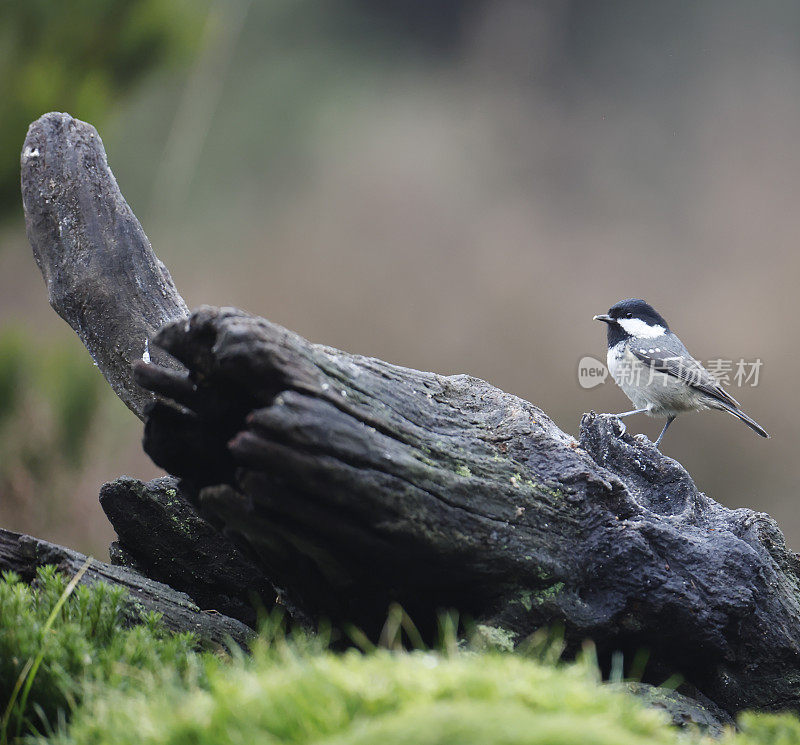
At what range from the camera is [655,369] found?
4.12m

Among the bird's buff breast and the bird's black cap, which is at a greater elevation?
the bird's black cap

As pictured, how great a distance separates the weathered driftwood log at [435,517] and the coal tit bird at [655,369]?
59.6 inches

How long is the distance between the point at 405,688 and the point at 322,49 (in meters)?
6.45

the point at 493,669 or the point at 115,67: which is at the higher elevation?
the point at 115,67

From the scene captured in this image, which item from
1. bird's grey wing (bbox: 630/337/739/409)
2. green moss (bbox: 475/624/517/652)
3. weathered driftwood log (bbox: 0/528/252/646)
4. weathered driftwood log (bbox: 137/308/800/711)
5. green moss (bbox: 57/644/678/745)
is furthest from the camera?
bird's grey wing (bbox: 630/337/739/409)

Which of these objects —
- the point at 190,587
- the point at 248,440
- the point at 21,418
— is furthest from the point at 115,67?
the point at 248,440

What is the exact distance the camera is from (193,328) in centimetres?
186

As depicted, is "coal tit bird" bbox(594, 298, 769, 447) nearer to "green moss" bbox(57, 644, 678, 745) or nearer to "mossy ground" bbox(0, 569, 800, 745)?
"mossy ground" bbox(0, 569, 800, 745)

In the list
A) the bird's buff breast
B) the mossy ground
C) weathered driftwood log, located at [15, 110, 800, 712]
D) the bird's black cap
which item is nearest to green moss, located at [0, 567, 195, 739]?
the mossy ground

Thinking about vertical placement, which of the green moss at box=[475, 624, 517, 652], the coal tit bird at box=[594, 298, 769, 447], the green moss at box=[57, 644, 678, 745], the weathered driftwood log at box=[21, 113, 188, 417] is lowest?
the green moss at box=[475, 624, 517, 652]

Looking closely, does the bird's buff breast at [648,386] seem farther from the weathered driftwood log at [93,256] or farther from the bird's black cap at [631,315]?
the weathered driftwood log at [93,256]

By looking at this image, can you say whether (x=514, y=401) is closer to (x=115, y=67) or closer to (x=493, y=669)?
(x=493, y=669)

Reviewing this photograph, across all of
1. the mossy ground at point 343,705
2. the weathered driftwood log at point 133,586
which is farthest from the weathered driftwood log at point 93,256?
the mossy ground at point 343,705

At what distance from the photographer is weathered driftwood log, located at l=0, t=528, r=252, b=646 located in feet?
7.27
